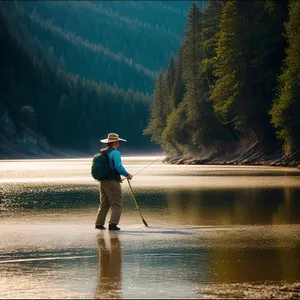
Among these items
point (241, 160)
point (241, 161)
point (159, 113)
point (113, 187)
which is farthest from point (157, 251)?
point (159, 113)

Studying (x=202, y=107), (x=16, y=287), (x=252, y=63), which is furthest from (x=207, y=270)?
(x=202, y=107)

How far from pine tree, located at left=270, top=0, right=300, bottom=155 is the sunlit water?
3346cm

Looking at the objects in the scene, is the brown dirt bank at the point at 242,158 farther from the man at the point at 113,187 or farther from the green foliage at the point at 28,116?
the green foliage at the point at 28,116

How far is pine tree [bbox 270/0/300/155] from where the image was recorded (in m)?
58.2

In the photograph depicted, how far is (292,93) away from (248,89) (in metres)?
16.6

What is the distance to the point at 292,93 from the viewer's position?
58.3 metres

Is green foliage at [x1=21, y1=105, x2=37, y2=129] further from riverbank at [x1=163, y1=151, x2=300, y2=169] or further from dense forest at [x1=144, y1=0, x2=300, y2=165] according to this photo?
riverbank at [x1=163, y1=151, x2=300, y2=169]

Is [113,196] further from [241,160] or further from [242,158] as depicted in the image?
[242,158]

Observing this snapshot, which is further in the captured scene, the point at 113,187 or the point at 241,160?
the point at 241,160

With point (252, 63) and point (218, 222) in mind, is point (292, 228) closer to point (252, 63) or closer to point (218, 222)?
point (218, 222)

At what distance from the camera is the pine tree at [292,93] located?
58.2 metres

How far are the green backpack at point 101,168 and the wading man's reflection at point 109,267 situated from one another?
170 cm

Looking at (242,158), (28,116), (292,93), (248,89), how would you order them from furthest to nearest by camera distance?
(28,116) → (242,158) → (248,89) → (292,93)

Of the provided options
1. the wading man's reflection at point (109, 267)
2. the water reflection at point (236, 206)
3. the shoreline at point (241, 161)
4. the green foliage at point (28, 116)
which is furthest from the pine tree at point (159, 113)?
the wading man's reflection at point (109, 267)
